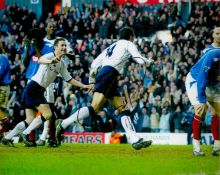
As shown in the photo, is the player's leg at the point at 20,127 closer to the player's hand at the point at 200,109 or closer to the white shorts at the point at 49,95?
the white shorts at the point at 49,95

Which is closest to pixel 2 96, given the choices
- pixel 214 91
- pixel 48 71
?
pixel 48 71

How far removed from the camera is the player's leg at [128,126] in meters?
12.7

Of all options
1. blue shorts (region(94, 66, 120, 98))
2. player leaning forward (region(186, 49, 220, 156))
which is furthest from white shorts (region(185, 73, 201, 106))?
blue shorts (region(94, 66, 120, 98))

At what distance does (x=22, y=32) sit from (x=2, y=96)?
11.1m

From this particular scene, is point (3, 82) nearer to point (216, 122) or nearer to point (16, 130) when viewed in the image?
point (16, 130)

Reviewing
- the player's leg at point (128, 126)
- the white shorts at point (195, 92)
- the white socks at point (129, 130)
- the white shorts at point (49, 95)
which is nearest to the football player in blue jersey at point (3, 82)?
the white shorts at point (49, 95)

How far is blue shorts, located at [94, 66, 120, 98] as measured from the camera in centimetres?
1288

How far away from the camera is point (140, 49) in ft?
84.2

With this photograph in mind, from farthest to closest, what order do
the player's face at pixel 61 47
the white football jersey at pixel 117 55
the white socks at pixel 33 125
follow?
1. the white socks at pixel 33 125
2. the player's face at pixel 61 47
3. the white football jersey at pixel 117 55

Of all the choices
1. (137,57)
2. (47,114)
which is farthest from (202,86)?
(47,114)

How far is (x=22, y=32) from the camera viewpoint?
25734mm

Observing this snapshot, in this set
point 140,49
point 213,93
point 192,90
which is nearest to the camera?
point 192,90

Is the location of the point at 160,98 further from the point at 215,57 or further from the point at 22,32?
the point at 215,57

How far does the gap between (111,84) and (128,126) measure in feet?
2.84
